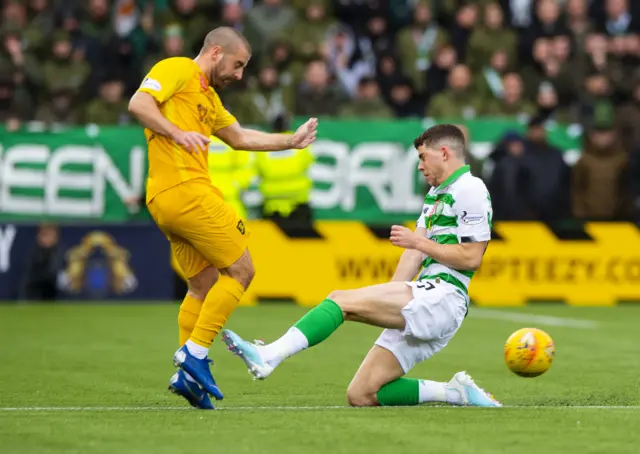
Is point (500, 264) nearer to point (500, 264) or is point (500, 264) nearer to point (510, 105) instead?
point (500, 264)

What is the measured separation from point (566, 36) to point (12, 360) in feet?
37.2

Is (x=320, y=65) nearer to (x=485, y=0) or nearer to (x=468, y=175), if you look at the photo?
(x=485, y=0)

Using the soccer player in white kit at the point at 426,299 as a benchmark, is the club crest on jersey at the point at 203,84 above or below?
above

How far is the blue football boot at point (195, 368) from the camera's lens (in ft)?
24.7

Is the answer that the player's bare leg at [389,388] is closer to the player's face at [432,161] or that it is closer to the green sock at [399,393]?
the green sock at [399,393]

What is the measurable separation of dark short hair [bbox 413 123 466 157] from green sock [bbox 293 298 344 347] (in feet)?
3.72

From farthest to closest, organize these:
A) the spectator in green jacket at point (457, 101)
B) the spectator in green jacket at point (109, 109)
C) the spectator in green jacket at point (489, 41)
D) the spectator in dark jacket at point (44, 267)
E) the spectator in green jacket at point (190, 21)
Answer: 1. the spectator in green jacket at point (489, 41)
2. the spectator in green jacket at point (190, 21)
3. the spectator in green jacket at point (457, 101)
4. the spectator in green jacket at point (109, 109)
5. the spectator in dark jacket at point (44, 267)

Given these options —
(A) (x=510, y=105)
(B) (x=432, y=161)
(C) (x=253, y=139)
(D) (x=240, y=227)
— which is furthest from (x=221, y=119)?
(A) (x=510, y=105)

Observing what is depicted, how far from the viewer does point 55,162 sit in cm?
1706

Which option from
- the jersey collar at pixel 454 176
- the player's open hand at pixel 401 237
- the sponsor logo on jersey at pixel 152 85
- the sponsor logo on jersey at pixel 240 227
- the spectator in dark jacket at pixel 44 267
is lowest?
the spectator in dark jacket at pixel 44 267

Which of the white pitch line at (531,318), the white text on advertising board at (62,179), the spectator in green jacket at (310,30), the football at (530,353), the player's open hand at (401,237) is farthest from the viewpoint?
the spectator in green jacket at (310,30)

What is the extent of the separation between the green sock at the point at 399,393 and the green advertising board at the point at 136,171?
30.2 feet

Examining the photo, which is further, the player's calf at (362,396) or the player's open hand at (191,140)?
the player's calf at (362,396)

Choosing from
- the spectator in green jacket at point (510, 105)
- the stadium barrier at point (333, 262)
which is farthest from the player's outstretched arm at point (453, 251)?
the spectator in green jacket at point (510, 105)
